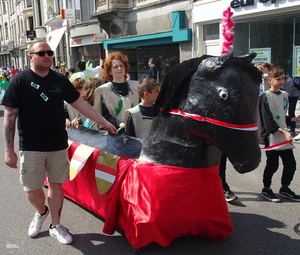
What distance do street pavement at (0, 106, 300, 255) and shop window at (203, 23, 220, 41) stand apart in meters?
8.58

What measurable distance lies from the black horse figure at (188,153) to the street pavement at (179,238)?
0.19 metres

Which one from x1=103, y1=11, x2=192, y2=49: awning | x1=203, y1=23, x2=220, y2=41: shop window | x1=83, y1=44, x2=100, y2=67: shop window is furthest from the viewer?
x1=83, y1=44, x2=100, y2=67: shop window

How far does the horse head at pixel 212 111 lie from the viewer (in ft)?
7.45

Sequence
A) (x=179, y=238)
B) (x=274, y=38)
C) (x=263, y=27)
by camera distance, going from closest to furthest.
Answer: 1. (x=179, y=238)
2. (x=274, y=38)
3. (x=263, y=27)

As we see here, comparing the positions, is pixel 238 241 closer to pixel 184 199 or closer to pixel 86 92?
pixel 184 199

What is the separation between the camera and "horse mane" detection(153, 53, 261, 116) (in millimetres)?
2289

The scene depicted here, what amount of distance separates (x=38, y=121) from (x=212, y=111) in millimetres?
1467

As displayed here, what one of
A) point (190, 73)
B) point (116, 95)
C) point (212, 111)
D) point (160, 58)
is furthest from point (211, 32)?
point (212, 111)

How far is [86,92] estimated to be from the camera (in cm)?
436

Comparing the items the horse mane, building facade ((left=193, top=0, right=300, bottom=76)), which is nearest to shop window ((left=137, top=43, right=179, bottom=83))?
building facade ((left=193, top=0, right=300, bottom=76))

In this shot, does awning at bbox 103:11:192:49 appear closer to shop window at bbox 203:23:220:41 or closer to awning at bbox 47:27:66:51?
shop window at bbox 203:23:220:41

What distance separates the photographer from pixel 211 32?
1199cm

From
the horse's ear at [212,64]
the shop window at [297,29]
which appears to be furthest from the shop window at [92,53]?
the horse's ear at [212,64]

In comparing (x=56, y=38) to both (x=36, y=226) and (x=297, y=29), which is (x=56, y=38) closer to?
(x=297, y=29)
